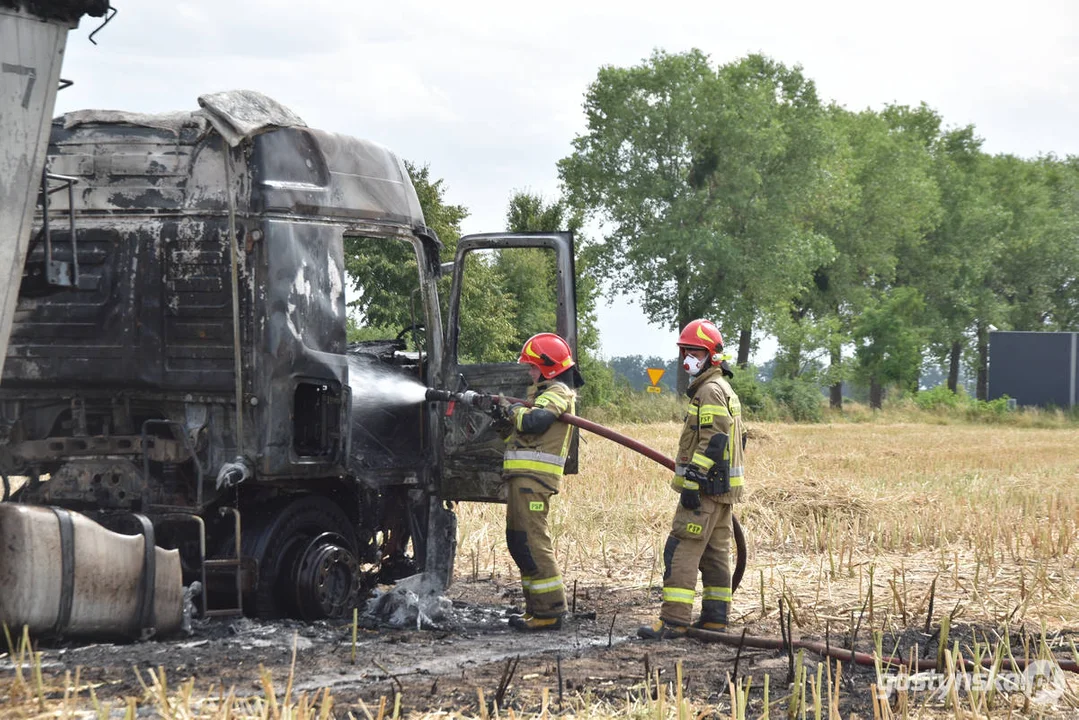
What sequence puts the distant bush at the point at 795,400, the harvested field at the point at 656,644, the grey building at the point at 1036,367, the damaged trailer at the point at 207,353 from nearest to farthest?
the harvested field at the point at 656,644
the damaged trailer at the point at 207,353
the distant bush at the point at 795,400
the grey building at the point at 1036,367

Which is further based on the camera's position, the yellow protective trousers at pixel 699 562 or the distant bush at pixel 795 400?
the distant bush at pixel 795 400

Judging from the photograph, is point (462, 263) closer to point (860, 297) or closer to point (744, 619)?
point (744, 619)

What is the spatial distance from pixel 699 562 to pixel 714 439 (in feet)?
2.89

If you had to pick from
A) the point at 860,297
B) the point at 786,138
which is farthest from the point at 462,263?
the point at 860,297

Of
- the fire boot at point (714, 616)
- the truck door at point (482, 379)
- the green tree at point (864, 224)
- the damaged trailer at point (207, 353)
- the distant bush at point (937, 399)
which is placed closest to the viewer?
the damaged trailer at point (207, 353)

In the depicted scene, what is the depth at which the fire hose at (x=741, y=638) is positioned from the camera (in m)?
6.44

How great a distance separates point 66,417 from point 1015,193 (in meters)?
65.3

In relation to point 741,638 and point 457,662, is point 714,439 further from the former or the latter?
point 457,662

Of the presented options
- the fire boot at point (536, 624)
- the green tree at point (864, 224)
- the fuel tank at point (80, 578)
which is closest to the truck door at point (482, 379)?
the fire boot at point (536, 624)

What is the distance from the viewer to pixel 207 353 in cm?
789

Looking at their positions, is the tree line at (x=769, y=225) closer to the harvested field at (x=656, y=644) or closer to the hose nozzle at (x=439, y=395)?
the harvested field at (x=656, y=644)

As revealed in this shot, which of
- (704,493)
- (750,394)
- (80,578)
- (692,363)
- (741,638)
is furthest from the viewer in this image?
(750,394)

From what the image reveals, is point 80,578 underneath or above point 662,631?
above

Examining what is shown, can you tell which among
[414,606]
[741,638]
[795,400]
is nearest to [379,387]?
[414,606]
